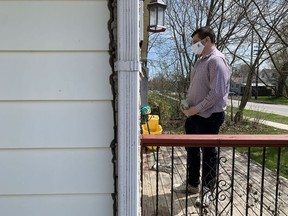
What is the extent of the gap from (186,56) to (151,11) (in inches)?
210

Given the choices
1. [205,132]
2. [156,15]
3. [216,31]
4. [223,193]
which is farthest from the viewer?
[216,31]

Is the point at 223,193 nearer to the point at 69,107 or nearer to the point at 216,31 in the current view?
the point at 69,107

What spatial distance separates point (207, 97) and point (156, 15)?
230 centimetres

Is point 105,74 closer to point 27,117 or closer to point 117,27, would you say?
point 117,27

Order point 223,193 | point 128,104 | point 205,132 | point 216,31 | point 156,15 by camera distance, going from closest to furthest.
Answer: point 128,104
point 205,132
point 223,193
point 156,15
point 216,31

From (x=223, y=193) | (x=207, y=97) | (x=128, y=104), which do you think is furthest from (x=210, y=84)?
(x=128, y=104)

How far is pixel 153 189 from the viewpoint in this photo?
331 centimetres

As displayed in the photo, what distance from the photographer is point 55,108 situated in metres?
1.38

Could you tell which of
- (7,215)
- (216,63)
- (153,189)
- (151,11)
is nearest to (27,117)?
(7,215)

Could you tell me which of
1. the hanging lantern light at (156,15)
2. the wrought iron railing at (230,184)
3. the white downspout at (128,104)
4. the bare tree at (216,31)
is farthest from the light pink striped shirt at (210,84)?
the bare tree at (216,31)

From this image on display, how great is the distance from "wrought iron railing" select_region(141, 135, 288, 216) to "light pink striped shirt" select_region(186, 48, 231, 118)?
0.42m

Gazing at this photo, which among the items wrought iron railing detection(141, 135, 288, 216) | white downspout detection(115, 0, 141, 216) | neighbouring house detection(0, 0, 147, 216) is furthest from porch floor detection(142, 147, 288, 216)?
neighbouring house detection(0, 0, 147, 216)

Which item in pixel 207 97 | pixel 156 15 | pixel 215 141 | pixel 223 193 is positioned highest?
pixel 156 15

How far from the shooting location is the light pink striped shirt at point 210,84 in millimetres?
2451
